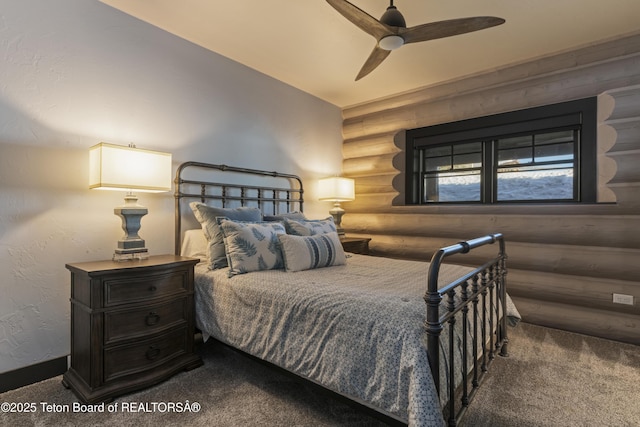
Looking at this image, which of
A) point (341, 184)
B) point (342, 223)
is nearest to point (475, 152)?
point (341, 184)

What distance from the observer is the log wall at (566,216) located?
2670 millimetres

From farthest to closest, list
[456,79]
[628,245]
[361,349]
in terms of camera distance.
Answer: [456,79], [628,245], [361,349]

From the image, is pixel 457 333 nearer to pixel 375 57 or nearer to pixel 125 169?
pixel 375 57

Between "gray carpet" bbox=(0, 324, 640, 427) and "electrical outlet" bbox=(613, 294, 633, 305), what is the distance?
45 centimetres

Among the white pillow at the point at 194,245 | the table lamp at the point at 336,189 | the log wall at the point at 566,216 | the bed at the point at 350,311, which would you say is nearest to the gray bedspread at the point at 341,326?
the bed at the point at 350,311

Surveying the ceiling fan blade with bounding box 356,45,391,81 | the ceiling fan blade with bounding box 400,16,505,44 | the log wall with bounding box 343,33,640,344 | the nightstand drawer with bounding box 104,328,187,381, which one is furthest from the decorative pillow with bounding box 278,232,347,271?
the log wall with bounding box 343,33,640,344

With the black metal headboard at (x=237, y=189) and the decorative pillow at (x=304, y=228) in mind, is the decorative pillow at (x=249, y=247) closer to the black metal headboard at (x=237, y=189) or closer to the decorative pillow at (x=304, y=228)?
the decorative pillow at (x=304, y=228)

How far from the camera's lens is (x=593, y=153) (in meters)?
2.91

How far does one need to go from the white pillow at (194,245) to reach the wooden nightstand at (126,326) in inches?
14.9

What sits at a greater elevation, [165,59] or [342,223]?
[165,59]

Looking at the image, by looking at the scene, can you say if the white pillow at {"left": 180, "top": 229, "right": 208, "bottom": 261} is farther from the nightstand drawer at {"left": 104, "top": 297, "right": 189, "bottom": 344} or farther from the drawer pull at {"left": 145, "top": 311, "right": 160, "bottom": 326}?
the drawer pull at {"left": 145, "top": 311, "right": 160, "bottom": 326}

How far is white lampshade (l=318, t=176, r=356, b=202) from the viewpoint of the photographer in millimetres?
3906

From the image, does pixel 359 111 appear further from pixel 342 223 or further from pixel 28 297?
pixel 28 297

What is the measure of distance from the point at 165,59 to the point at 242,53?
0.71m
